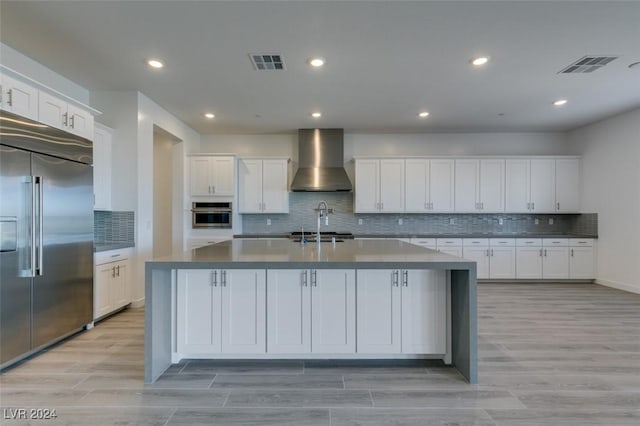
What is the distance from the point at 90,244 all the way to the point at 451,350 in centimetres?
371

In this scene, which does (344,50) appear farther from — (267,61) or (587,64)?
(587,64)

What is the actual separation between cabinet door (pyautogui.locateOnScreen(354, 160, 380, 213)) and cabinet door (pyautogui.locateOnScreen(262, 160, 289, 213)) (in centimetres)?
141

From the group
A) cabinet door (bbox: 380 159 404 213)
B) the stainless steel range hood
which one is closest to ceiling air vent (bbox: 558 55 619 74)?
cabinet door (bbox: 380 159 404 213)

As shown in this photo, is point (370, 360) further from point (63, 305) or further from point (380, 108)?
point (380, 108)

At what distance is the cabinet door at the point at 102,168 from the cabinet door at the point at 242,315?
102 inches

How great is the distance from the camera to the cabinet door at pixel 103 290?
12.4 feet

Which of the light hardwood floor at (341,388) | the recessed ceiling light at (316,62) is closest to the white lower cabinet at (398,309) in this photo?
the light hardwood floor at (341,388)

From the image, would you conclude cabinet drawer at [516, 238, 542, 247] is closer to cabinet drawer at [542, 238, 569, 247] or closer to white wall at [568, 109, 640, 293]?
cabinet drawer at [542, 238, 569, 247]

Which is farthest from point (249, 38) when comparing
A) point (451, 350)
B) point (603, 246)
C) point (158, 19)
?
point (603, 246)

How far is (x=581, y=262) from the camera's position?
6.18 m

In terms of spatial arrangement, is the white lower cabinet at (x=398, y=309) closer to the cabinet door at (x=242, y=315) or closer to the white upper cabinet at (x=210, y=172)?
the cabinet door at (x=242, y=315)

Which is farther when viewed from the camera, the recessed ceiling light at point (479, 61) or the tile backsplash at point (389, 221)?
the tile backsplash at point (389, 221)

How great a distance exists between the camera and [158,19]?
280cm

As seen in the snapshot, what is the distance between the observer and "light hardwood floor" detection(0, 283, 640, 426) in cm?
207
